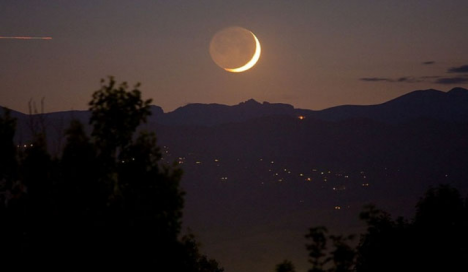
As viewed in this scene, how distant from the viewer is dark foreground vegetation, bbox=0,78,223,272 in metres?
10.1

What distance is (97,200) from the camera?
34.2 feet

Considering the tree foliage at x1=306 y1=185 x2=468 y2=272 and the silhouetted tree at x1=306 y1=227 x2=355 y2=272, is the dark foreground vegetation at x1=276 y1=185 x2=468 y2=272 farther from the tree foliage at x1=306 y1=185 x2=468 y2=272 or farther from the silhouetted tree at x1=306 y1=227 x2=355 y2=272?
the silhouetted tree at x1=306 y1=227 x2=355 y2=272

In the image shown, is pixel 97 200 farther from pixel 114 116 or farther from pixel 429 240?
pixel 429 240

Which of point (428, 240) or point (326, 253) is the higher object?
point (326, 253)

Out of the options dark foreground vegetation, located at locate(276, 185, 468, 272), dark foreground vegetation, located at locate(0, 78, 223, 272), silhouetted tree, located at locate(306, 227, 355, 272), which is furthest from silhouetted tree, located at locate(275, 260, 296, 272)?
dark foreground vegetation, located at locate(0, 78, 223, 272)

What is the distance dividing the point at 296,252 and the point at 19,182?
11563 centimetres

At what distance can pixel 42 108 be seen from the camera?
11820 mm

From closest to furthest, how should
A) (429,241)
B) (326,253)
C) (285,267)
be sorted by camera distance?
(326,253)
(285,267)
(429,241)

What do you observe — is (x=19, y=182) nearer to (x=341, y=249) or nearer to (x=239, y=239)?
(x=341, y=249)

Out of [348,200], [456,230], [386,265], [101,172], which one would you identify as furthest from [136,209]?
[348,200]

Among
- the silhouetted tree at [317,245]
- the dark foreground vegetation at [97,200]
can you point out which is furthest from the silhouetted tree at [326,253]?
the dark foreground vegetation at [97,200]

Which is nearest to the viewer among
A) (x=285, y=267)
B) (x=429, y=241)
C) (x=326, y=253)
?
(x=326, y=253)

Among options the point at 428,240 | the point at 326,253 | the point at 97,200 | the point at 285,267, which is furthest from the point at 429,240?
the point at 97,200

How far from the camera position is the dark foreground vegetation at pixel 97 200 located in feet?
33.2
